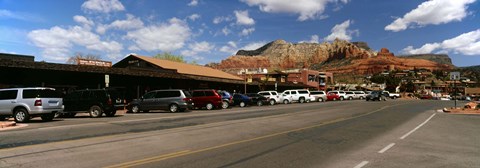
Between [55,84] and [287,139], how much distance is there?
82.7 ft

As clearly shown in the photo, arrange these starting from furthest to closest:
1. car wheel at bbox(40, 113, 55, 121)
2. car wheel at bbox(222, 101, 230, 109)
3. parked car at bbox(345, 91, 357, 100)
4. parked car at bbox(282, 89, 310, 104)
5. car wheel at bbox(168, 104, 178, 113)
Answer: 1. parked car at bbox(345, 91, 357, 100)
2. parked car at bbox(282, 89, 310, 104)
3. car wheel at bbox(222, 101, 230, 109)
4. car wheel at bbox(168, 104, 178, 113)
5. car wheel at bbox(40, 113, 55, 121)

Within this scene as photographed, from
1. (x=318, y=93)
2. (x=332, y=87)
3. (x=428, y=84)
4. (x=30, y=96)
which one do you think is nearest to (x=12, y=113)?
(x=30, y=96)

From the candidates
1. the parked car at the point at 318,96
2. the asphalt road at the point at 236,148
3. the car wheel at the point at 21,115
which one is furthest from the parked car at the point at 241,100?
the asphalt road at the point at 236,148

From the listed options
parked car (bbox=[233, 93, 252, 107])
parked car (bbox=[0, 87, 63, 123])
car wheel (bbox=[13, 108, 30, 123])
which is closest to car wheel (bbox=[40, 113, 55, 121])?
parked car (bbox=[0, 87, 63, 123])

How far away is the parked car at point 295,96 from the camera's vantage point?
5275 centimetres

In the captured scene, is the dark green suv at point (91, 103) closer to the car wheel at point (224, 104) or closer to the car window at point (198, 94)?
the car window at point (198, 94)

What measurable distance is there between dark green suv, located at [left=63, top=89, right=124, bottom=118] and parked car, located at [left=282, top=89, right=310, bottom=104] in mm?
31437

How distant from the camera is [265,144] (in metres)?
11.6

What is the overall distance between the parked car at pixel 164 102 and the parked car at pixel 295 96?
25.0m

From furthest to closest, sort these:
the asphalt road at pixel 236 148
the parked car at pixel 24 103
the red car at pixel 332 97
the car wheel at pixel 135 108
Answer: the red car at pixel 332 97, the car wheel at pixel 135 108, the parked car at pixel 24 103, the asphalt road at pixel 236 148

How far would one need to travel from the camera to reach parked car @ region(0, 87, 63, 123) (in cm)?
1884

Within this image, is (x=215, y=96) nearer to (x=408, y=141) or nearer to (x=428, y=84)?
(x=408, y=141)

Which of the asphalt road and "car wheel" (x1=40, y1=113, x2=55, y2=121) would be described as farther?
"car wheel" (x1=40, y1=113, x2=55, y2=121)

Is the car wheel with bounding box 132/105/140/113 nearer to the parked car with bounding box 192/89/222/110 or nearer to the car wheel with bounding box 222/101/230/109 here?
the parked car with bounding box 192/89/222/110
